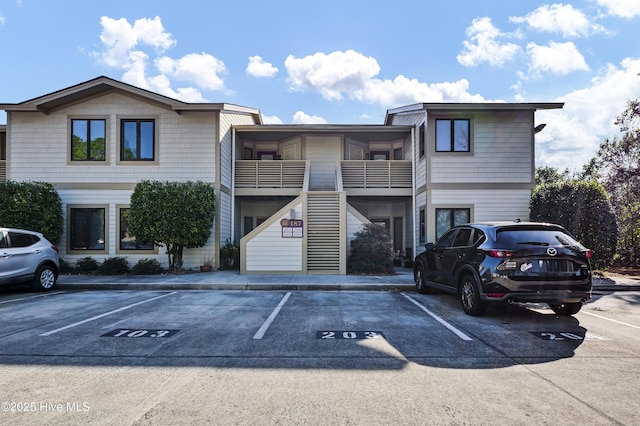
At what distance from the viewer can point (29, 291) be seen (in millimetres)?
10273

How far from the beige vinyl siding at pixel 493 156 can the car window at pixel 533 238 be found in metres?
8.09

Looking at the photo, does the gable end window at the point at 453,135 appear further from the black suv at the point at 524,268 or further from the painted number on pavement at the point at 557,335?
the painted number on pavement at the point at 557,335

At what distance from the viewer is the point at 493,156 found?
14688 millimetres

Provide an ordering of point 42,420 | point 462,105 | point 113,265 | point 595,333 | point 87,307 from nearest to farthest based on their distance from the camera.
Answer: point 42,420, point 595,333, point 87,307, point 113,265, point 462,105

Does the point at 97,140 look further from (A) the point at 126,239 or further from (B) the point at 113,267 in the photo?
(B) the point at 113,267

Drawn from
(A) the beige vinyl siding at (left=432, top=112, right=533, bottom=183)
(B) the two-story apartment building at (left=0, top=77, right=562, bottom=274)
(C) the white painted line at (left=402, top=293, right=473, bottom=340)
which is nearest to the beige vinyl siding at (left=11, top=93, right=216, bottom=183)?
(B) the two-story apartment building at (left=0, top=77, right=562, bottom=274)

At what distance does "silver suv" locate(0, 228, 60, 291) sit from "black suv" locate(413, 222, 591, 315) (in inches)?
412

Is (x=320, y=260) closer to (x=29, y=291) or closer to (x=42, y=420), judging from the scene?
(x=29, y=291)

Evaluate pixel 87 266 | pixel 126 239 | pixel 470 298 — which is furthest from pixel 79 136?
pixel 470 298

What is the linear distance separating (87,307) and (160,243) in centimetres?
577

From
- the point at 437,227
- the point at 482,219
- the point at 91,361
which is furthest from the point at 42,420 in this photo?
the point at 482,219

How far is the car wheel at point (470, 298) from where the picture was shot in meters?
6.79

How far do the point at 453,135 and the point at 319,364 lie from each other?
12647 millimetres

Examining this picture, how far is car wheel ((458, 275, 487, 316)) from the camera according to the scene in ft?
22.3
